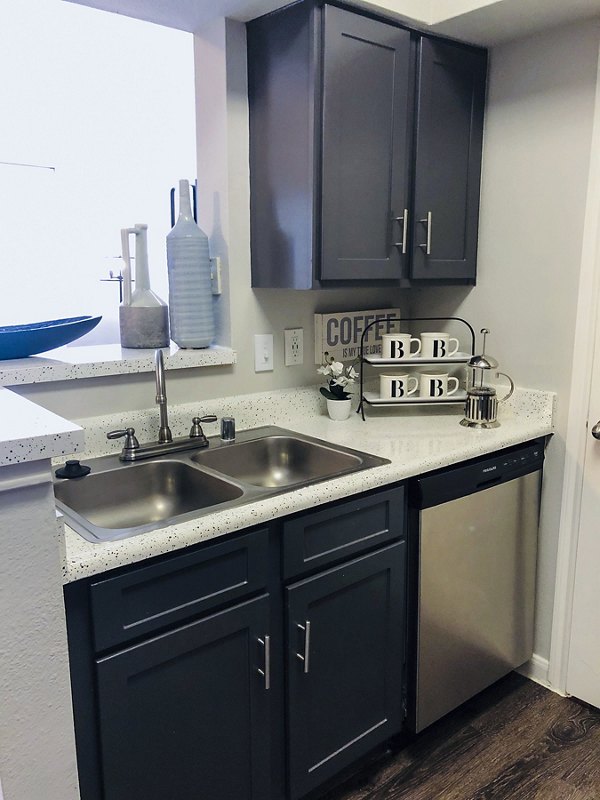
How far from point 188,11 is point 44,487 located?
1.44 m

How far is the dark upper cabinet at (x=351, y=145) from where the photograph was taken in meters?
1.77

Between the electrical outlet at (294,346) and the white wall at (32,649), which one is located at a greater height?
the electrical outlet at (294,346)

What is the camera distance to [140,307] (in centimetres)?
192

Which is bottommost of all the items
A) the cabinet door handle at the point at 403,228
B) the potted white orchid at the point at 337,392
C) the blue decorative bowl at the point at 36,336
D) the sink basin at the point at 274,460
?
the sink basin at the point at 274,460

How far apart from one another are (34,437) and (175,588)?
51 cm

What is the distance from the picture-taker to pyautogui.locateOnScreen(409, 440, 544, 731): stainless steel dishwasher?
1.79 metres

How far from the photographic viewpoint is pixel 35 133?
→ 2.08 metres

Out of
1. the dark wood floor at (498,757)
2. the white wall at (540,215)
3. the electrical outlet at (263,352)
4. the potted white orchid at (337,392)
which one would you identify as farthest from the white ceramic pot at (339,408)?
the dark wood floor at (498,757)

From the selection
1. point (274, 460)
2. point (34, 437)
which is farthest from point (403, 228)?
point (34, 437)

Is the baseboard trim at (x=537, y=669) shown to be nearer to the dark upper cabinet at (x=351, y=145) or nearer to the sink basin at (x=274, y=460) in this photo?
the sink basin at (x=274, y=460)

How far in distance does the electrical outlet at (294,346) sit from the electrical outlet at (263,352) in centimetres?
6

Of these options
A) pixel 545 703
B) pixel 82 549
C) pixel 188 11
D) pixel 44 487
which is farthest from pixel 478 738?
pixel 188 11

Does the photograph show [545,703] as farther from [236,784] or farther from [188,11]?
[188,11]

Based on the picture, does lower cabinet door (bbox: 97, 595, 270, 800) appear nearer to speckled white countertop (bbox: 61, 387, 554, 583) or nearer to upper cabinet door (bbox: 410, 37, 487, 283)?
speckled white countertop (bbox: 61, 387, 554, 583)
